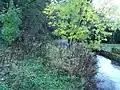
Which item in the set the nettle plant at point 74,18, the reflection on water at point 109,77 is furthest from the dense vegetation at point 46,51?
the reflection on water at point 109,77

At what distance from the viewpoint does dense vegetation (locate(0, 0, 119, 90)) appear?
10469 millimetres

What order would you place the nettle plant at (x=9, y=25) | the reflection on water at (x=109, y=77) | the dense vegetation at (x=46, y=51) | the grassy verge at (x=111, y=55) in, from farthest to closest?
1. the grassy verge at (x=111, y=55)
2. the reflection on water at (x=109, y=77)
3. the nettle plant at (x=9, y=25)
4. the dense vegetation at (x=46, y=51)

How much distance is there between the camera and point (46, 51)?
1448 centimetres

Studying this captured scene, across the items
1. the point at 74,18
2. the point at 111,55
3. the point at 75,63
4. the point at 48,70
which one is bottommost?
the point at 111,55

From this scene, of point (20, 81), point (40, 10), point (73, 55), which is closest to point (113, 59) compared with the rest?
point (40, 10)

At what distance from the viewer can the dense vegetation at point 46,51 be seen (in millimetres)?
10469

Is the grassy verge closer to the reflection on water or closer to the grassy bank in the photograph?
the reflection on water

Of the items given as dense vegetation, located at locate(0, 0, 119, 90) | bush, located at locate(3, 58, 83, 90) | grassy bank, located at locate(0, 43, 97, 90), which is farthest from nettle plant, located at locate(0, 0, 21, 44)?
bush, located at locate(3, 58, 83, 90)

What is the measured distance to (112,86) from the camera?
55.3ft

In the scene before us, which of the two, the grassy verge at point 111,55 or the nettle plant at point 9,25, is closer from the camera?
the nettle plant at point 9,25

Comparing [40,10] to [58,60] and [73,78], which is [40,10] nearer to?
[58,60]

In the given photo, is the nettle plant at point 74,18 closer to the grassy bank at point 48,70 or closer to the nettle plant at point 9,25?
the grassy bank at point 48,70

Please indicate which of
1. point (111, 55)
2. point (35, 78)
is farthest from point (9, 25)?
point (111, 55)

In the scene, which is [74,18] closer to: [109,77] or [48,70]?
[109,77]
